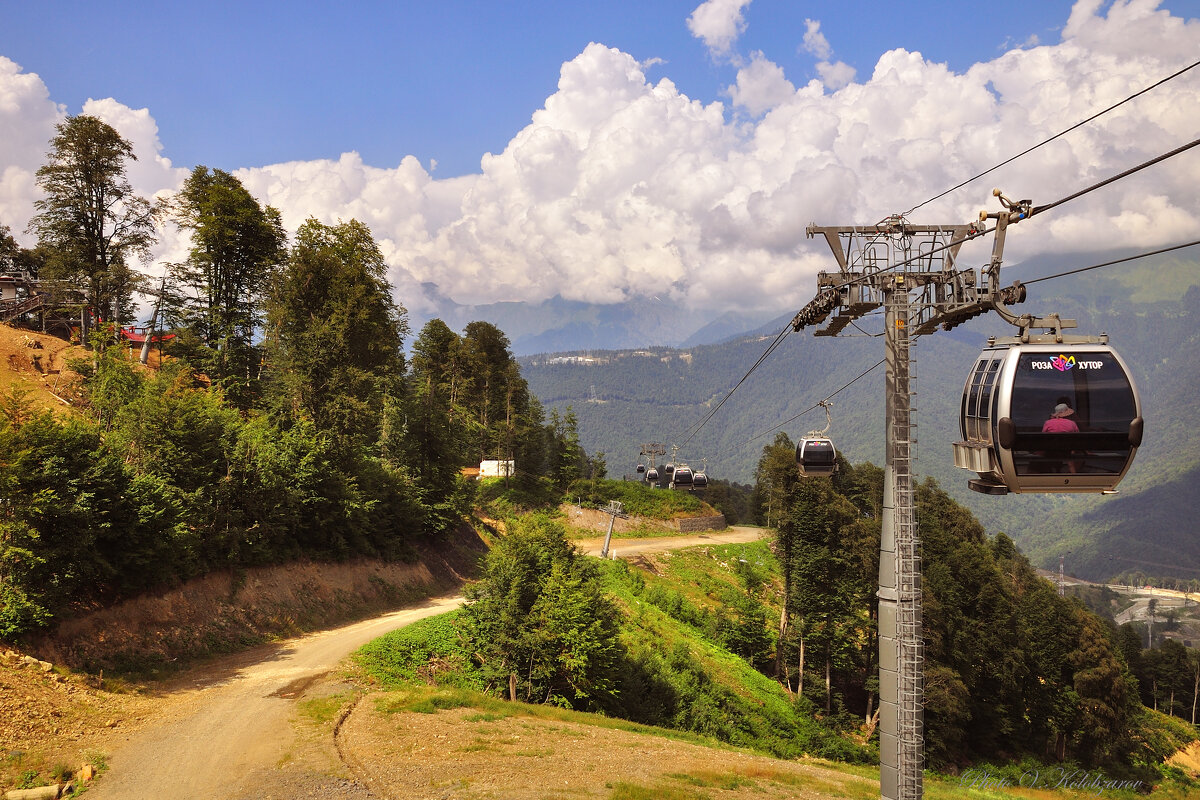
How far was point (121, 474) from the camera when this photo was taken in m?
20.6

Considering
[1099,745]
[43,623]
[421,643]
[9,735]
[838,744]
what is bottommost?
[1099,745]

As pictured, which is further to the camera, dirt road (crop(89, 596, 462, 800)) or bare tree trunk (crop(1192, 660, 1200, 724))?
bare tree trunk (crop(1192, 660, 1200, 724))

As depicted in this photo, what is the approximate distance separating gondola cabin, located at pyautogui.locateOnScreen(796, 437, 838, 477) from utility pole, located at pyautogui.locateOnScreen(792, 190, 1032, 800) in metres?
7.81

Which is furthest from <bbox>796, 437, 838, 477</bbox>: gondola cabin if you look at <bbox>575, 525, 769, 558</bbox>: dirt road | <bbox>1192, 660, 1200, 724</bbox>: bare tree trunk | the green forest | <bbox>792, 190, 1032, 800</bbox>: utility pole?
<bbox>1192, 660, 1200, 724</bbox>: bare tree trunk

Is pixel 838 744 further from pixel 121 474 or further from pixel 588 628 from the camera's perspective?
pixel 121 474

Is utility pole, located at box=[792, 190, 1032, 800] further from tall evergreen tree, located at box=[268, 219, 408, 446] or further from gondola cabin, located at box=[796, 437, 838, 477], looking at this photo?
tall evergreen tree, located at box=[268, 219, 408, 446]

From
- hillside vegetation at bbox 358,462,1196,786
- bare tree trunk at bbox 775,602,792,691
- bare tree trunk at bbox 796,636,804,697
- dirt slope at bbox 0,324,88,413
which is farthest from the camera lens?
bare tree trunk at bbox 775,602,792,691

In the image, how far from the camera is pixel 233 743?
672 inches

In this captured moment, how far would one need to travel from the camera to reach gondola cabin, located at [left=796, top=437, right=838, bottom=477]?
69.7 feet

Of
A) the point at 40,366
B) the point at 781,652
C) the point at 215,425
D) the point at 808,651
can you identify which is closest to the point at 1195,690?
the point at 808,651

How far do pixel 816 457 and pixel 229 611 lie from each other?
2303 cm

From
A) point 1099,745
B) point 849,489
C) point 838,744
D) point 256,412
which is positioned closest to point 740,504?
point 849,489

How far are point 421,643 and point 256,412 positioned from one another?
16.6 m

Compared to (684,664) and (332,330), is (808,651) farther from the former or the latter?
(332,330)
